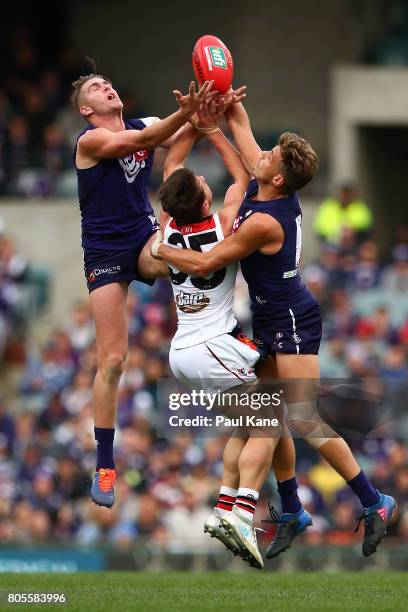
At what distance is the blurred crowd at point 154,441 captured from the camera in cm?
1569

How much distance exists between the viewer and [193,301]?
394 inches

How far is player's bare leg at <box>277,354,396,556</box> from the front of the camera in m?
10.1

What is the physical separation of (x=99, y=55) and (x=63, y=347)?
633cm

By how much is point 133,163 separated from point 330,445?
7.36 feet

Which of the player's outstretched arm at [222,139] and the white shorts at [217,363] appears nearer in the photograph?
the white shorts at [217,363]

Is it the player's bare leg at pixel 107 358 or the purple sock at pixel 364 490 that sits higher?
the player's bare leg at pixel 107 358

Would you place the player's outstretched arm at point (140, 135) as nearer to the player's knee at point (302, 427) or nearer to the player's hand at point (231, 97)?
the player's hand at point (231, 97)

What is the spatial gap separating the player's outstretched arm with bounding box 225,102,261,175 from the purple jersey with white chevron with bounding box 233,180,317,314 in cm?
21

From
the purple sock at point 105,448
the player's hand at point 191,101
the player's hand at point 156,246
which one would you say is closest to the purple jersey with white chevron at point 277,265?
the player's hand at point 156,246

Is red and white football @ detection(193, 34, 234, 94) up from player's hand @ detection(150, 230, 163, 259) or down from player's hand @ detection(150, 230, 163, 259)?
up

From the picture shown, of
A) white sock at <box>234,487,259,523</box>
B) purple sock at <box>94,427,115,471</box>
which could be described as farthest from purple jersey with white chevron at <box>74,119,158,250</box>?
white sock at <box>234,487,259,523</box>

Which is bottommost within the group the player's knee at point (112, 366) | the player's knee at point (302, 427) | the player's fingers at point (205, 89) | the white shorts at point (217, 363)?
the player's knee at point (302, 427)

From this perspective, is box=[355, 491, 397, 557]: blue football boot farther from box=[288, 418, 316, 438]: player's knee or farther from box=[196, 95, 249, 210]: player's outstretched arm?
box=[196, 95, 249, 210]: player's outstretched arm

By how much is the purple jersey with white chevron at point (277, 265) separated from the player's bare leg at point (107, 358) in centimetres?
95
